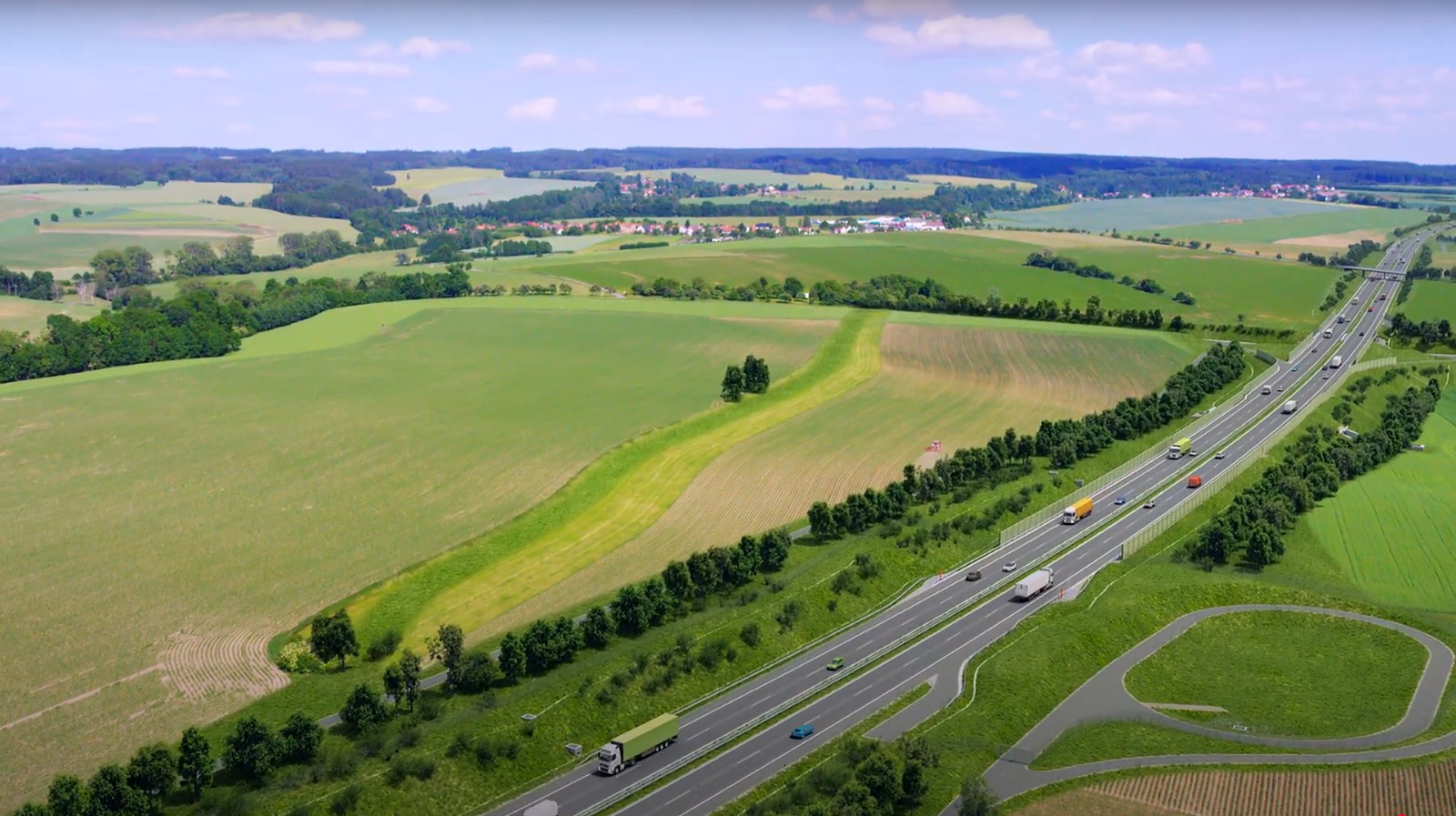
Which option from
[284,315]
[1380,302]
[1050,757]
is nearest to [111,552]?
[1050,757]

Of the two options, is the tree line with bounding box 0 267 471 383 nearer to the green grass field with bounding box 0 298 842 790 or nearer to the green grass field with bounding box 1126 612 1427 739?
the green grass field with bounding box 0 298 842 790

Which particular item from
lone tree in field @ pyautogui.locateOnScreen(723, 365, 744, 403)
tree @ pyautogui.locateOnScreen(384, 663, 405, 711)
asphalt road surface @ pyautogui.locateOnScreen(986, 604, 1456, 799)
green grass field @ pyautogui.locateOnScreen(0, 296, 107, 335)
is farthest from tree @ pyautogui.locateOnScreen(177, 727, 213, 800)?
green grass field @ pyautogui.locateOnScreen(0, 296, 107, 335)

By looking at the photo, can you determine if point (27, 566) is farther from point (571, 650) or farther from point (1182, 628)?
point (1182, 628)

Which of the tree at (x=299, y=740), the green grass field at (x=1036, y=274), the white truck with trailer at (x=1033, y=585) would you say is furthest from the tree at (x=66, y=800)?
the green grass field at (x=1036, y=274)

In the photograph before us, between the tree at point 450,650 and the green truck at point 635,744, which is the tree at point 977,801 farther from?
the tree at point 450,650

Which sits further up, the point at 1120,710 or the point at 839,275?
the point at 839,275

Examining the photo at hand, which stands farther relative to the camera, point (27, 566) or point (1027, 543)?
point (1027, 543)

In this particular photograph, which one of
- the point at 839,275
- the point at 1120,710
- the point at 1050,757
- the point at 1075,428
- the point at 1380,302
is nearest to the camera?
the point at 1050,757
